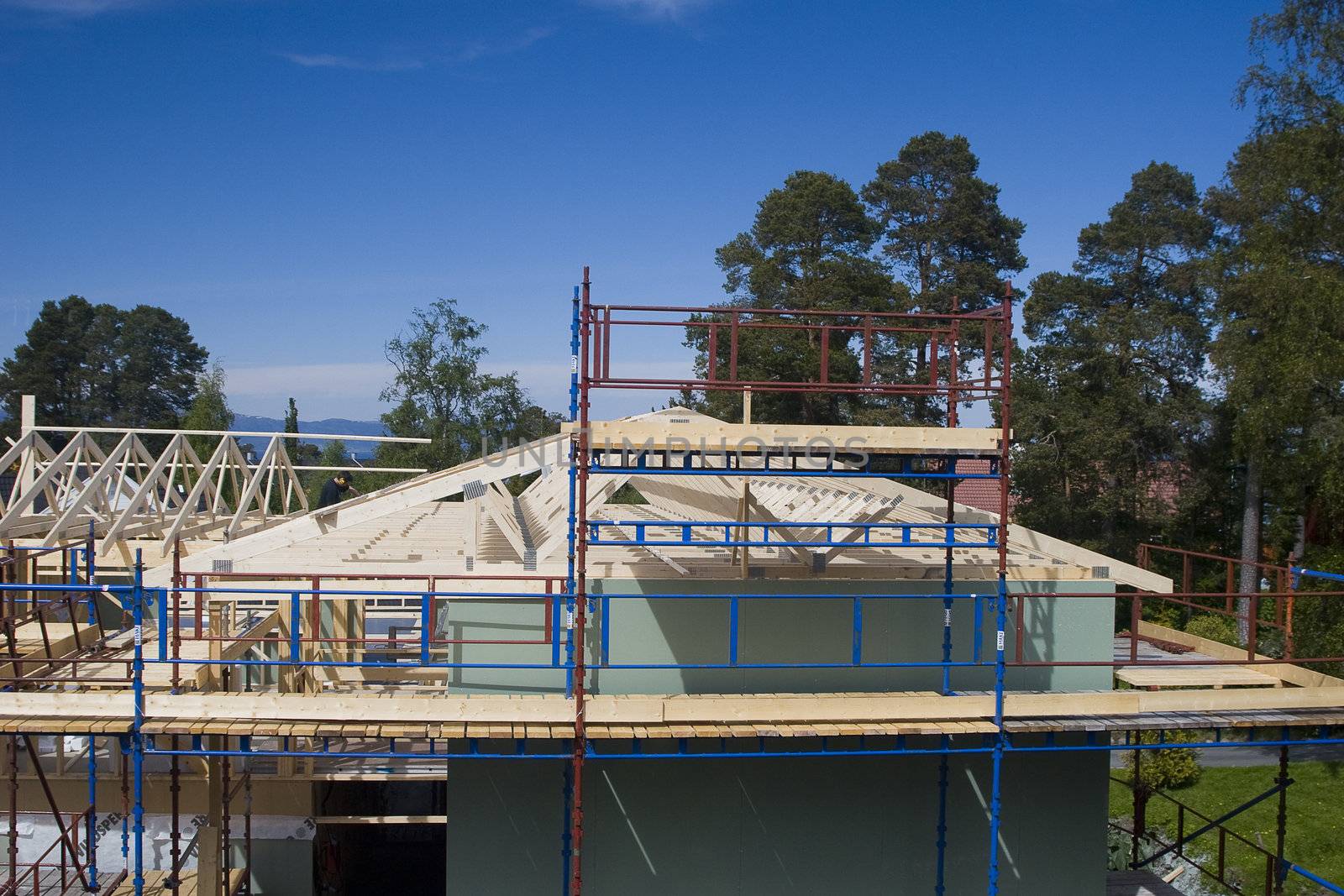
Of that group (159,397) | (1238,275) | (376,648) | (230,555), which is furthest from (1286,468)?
(159,397)

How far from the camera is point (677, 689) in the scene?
973 centimetres

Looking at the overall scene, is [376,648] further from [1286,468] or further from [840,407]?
[840,407]

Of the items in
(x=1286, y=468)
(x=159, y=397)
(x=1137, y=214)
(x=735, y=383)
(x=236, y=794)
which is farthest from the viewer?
(x=159, y=397)

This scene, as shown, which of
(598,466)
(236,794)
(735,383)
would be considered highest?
Result: (735,383)

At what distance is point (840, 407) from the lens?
33.1 m

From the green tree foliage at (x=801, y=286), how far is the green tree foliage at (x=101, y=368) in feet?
131

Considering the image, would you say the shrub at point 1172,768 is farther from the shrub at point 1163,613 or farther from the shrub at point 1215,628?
the shrub at point 1163,613

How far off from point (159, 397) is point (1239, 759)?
60499 millimetres

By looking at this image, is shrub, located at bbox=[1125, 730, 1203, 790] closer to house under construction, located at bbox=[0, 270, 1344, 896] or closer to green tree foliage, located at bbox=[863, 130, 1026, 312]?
house under construction, located at bbox=[0, 270, 1344, 896]

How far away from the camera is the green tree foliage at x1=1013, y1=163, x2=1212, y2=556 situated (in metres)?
28.1

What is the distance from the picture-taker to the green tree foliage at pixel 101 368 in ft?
195

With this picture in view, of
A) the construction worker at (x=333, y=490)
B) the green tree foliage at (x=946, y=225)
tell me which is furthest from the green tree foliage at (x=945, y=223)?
the construction worker at (x=333, y=490)

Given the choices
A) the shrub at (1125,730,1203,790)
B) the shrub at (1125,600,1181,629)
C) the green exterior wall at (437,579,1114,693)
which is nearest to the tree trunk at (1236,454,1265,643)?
the shrub at (1125,600,1181,629)

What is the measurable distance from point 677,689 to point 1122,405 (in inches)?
896
